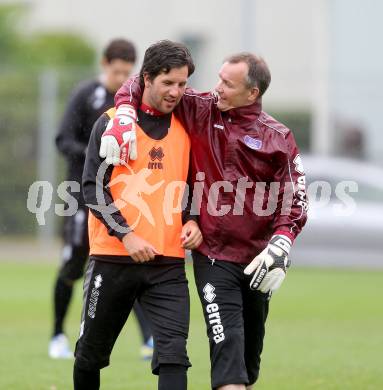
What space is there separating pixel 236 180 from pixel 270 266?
567 millimetres

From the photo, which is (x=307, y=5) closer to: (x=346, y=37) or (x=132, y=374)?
(x=346, y=37)

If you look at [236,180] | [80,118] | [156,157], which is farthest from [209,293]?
[80,118]

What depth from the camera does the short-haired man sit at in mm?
6727

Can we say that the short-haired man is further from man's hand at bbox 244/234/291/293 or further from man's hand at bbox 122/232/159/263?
man's hand at bbox 244/234/291/293

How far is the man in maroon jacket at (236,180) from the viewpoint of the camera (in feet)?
22.8

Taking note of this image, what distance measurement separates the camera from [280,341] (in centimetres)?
1157

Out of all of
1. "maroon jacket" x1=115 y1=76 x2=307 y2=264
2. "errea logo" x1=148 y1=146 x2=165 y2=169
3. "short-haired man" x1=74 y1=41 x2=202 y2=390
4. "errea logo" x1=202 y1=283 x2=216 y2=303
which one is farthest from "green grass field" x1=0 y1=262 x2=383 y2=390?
"errea logo" x1=148 y1=146 x2=165 y2=169

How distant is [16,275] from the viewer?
62.3ft

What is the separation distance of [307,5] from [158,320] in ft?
90.6

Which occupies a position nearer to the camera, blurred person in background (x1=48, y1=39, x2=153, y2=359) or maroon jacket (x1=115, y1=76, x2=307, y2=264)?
maroon jacket (x1=115, y1=76, x2=307, y2=264)

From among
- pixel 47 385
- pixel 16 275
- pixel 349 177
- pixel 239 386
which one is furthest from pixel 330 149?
pixel 239 386

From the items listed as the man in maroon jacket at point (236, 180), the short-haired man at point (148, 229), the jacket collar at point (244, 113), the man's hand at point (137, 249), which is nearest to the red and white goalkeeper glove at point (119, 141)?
the short-haired man at point (148, 229)

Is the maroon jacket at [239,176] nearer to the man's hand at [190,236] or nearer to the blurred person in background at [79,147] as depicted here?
the man's hand at [190,236]

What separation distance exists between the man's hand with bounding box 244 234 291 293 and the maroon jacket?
0.16 m
